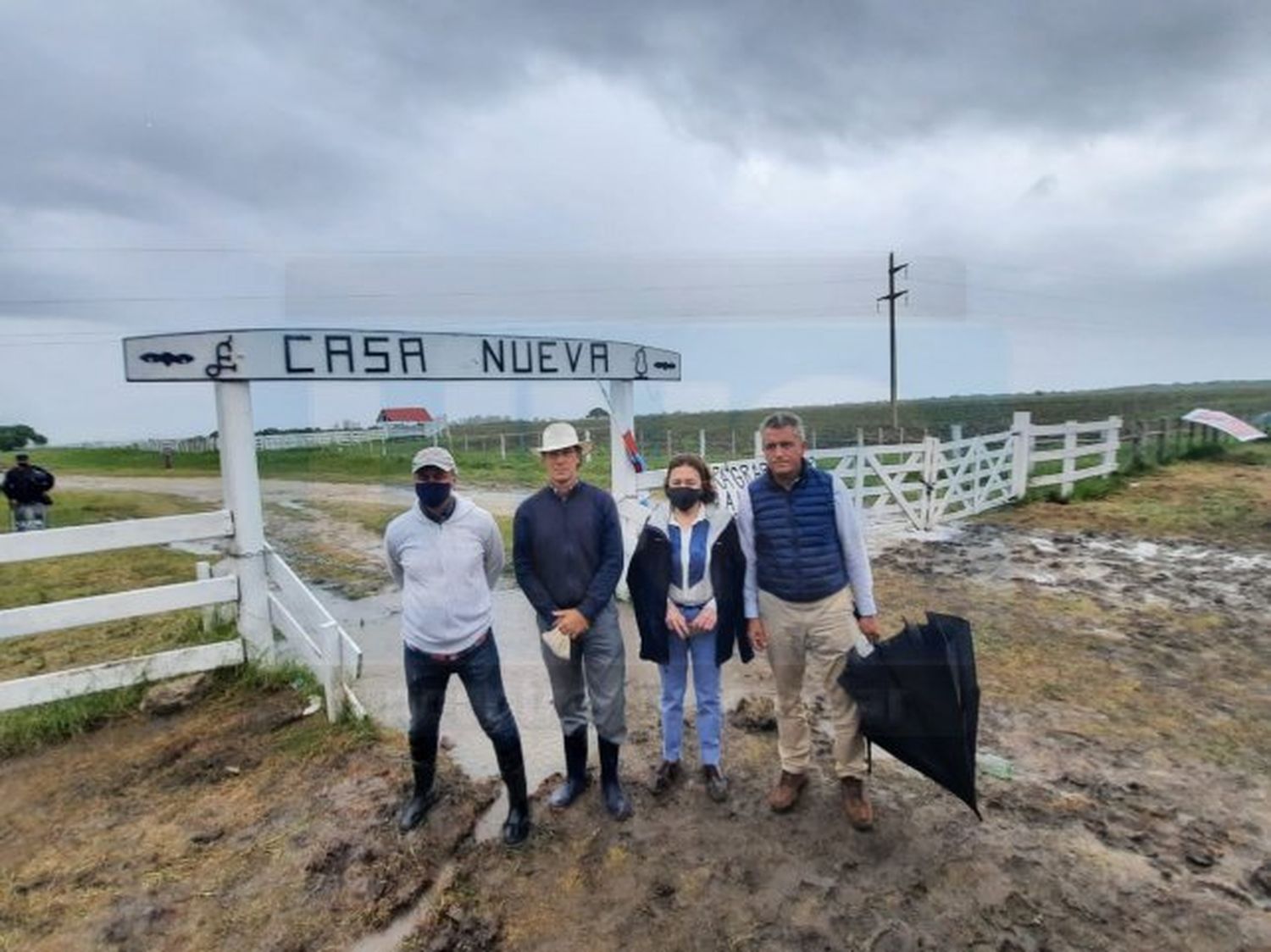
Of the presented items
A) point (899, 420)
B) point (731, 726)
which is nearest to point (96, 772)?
point (731, 726)

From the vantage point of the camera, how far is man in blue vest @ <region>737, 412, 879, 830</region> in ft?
9.91

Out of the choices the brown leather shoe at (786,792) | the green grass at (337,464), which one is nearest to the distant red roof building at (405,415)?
the green grass at (337,464)

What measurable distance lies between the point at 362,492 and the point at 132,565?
6.30 m

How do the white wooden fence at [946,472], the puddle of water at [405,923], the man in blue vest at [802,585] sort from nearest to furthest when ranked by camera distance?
the puddle of water at [405,923] < the man in blue vest at [802,585] < the white wooden fence at [946,472]

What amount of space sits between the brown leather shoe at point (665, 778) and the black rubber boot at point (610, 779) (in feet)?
0.50

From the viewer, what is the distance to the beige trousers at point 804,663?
3021 millimetres

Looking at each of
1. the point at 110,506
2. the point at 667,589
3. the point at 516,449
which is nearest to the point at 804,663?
the point at 667,589

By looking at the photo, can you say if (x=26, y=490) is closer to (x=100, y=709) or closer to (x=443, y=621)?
(x=100, y=709)

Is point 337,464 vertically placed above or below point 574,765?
above

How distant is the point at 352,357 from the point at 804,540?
286cm

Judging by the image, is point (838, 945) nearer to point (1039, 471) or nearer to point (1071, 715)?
point (1071, 715)

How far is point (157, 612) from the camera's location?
13.6 feet

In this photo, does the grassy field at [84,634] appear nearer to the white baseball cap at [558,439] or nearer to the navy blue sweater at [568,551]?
the navy blue sweater at [568,551]

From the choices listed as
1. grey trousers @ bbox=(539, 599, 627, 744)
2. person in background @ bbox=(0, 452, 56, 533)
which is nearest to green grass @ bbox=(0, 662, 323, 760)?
grey trousers @ bbox=(539, 599, 627, 744)
